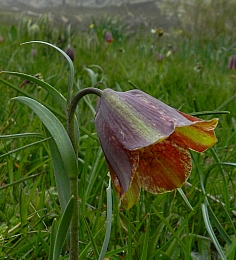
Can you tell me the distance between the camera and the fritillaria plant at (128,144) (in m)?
0.54

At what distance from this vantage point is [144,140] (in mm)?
523

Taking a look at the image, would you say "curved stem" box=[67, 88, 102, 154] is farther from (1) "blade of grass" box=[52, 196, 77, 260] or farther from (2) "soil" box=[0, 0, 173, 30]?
(2) "soil" box=[0, 0, 173, 30]

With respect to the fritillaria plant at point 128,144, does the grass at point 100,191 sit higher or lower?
lower

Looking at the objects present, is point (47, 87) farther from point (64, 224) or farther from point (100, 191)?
point (100, 191)

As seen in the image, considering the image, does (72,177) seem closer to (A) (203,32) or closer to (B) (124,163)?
(B) (124,163)

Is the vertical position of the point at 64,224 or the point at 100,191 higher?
the point at 64,224

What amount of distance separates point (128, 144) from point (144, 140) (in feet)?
0.07

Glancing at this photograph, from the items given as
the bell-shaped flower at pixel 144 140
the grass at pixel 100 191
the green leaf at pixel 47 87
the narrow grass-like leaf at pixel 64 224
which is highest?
the green leaf at pixel 47 87

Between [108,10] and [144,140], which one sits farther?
[108,10]

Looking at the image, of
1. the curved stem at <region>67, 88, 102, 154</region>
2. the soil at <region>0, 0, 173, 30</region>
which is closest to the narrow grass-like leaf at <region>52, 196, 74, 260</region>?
the curved stem at <region>67, 88, 102, 154</region>

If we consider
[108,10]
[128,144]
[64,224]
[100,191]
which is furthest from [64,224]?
[108,10]

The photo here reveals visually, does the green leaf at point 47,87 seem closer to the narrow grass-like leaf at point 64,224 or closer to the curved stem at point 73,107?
the curved stem at point 73,107

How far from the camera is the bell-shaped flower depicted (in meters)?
0.54

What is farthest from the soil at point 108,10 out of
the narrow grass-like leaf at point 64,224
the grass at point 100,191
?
the narrow grass-like leaf at point 64,224
